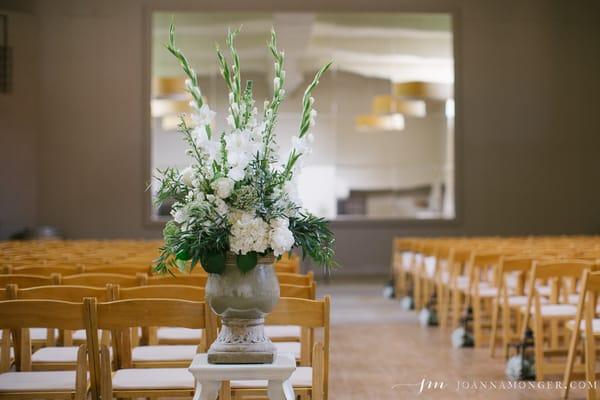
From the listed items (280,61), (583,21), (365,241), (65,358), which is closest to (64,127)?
(365,241)

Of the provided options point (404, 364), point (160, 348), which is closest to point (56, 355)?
point (160, 348)

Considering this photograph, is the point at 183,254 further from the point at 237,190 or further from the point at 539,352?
the point at 539,352

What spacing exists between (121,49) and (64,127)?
1.70m

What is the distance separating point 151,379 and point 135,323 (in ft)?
1.03

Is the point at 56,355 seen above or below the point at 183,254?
below

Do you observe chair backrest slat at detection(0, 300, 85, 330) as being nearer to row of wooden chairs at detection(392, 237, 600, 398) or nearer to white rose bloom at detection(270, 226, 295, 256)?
white rose bloom at detection(270, 226, 295, 256)

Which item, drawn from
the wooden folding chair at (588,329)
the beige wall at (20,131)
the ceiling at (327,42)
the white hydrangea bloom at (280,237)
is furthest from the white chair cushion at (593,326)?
the beige wall at (20,131)

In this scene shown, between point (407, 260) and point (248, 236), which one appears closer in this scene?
point (248, 236)

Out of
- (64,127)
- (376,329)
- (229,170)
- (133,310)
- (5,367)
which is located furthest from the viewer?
(64,127)

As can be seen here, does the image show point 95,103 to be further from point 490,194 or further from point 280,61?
point 280,61

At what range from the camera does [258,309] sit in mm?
2791

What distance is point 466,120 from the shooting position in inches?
568

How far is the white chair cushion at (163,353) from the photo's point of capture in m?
3.82

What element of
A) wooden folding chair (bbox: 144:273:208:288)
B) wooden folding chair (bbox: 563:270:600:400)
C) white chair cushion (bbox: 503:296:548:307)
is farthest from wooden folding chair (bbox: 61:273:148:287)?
white chair cushion (bbox: 503:296:548:307)
